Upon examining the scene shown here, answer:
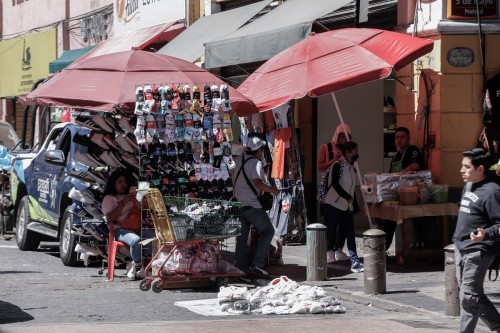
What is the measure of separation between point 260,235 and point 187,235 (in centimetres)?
168

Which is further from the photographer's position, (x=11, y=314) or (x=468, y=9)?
(x=468, y=9)

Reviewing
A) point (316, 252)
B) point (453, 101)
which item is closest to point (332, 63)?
point (453, 101)

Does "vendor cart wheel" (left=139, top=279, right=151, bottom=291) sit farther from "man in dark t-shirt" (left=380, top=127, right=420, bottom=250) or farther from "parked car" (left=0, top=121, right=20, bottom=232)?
"parked car" (left=0, top=121, right=20, bottom=232)

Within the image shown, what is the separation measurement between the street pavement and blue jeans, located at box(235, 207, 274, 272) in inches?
26.0

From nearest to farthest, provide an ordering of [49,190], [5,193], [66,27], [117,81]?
[117,81] → [49,190] → [5,193] → [66,27]

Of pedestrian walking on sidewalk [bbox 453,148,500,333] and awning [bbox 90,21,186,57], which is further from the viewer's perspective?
awning [bbox 90,21,186,57]

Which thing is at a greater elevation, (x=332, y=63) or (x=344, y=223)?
(x=332, y=63)

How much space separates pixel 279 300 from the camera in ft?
37.7

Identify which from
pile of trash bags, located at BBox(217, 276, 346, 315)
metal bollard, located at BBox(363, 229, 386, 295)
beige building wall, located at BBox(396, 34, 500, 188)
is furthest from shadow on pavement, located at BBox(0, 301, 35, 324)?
beige building wall, located at BBox(396, 34, 500, 188)

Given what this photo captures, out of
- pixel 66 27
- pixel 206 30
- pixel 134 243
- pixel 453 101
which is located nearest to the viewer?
pixel 134 243

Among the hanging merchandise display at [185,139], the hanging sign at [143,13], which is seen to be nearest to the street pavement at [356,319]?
the hanging merchandise display at [185,139]

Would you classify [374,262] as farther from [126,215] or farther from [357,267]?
[126,215]

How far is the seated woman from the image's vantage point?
13.8m

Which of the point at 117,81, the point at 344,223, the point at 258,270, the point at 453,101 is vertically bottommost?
the point at 258,270
